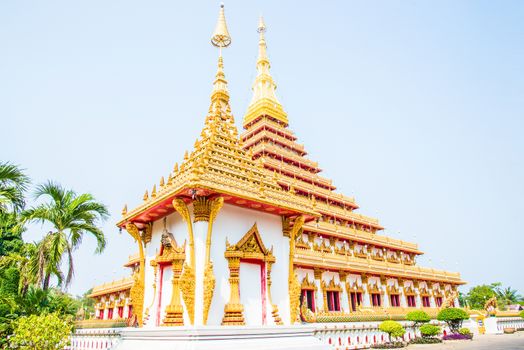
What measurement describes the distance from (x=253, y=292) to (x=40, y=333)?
5806 mm

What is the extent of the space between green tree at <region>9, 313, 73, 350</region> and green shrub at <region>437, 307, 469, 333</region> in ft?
69.8

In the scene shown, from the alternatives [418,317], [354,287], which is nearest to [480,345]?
[418,317]

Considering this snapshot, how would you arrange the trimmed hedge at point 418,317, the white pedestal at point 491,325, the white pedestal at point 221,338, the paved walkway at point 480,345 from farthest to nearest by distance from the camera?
the white pedestal at point 491,325
the trimmed hedge at point 418,317
the paved walkway at point 480,345
the white pedestal at point 221,338

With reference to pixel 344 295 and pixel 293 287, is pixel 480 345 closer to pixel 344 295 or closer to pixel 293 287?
pixel 344 295

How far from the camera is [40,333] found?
9.93 meters

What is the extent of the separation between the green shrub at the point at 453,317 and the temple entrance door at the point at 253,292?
55.4ft

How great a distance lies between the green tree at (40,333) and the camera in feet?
32.3

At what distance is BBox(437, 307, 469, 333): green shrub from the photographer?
22.6 meters

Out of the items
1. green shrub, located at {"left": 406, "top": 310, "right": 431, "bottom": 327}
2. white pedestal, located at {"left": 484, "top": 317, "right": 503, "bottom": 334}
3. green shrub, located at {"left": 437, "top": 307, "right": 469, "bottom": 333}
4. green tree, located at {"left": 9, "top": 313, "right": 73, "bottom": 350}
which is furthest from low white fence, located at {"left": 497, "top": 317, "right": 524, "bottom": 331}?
green tree, located at {"left": 9, "top": 313, "right": 73, "bottom": 350}

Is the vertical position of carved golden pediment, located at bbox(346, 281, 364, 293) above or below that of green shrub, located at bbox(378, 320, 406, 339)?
above

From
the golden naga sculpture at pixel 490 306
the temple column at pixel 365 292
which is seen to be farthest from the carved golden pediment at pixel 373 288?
the golden naga sculpture at pixel 490 306

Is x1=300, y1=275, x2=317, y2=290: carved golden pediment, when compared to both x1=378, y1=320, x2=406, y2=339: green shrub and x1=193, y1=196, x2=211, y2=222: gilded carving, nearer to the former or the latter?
x1=378, y1=320, x2=406, y2=339: green shrub

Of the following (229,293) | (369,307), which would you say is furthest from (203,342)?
(369,307)

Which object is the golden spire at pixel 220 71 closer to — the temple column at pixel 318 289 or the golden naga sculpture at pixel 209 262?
the golden naga sculpture at pixel 209 262
